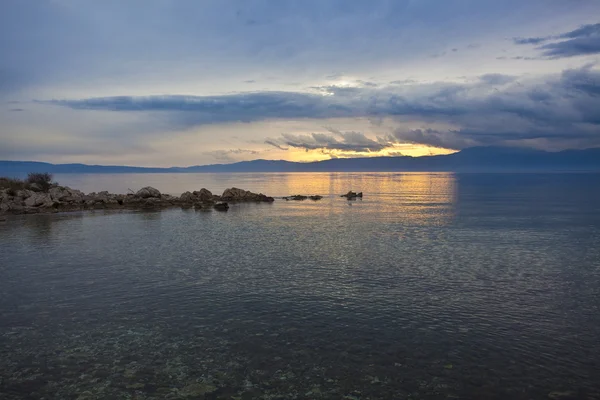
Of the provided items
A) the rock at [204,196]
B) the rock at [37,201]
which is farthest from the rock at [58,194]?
the rock at [204,196]

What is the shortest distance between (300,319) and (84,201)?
60577mm

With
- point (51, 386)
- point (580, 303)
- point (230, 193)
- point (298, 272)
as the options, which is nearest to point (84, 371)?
point (51, 386)

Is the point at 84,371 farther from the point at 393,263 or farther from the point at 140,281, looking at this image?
the point at 393,263

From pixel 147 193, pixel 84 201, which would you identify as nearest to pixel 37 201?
pixel 84 201

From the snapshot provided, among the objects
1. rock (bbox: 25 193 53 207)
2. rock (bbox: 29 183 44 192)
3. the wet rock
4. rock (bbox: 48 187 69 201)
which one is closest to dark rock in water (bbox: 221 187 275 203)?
rock (bbox: 48 187 69 201)

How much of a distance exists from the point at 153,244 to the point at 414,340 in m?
26.6

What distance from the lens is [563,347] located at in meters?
15.7

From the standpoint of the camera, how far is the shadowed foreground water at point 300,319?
13383 millimetres

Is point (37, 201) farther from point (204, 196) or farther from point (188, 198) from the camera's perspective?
point (204, 196)

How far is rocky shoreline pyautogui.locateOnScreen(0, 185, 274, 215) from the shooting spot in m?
61.6

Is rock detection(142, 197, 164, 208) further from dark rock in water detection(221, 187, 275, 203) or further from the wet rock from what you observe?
the wet rock

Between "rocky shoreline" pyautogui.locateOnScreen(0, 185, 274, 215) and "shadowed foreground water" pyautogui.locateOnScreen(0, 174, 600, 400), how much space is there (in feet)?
86.1

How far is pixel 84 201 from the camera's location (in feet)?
225

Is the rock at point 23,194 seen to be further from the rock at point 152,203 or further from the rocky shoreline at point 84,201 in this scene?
the rock at point 152,203
